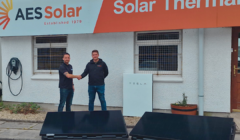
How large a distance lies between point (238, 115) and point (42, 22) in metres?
5.64

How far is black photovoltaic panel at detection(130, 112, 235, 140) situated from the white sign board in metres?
2.69

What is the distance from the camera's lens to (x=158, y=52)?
6156 mm

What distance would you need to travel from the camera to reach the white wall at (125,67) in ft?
18.5

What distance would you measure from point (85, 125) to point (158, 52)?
140 inches

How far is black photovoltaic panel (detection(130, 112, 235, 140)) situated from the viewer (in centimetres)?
262

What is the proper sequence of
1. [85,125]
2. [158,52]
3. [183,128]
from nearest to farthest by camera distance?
[183,128] → [85,125] → [158,52]

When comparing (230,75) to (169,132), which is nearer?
(169,132)

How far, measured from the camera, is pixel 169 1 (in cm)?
562

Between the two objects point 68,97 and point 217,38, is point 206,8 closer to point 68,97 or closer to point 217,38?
point 217,38

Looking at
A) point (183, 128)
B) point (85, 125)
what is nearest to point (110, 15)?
point (85, 125)

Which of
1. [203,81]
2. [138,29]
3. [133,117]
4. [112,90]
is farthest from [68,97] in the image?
[203,81]

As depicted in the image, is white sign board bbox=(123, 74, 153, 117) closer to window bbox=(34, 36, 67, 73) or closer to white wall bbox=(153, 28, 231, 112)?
white wall bbox=(153, 28, 231, 112)

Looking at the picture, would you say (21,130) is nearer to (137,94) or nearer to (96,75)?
(96,75)

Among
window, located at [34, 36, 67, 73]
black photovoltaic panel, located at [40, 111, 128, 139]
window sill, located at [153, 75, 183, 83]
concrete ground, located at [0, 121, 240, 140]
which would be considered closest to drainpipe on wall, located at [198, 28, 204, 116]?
window sill, located at [153, 75, 183, 83]
